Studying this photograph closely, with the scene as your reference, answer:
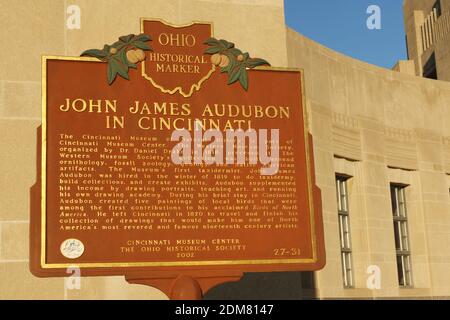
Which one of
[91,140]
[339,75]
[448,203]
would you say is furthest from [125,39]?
[448,203]

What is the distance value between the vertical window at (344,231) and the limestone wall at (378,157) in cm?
15

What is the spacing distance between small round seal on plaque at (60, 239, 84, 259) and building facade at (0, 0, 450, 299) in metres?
2.10

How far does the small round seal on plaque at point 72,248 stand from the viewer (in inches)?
372

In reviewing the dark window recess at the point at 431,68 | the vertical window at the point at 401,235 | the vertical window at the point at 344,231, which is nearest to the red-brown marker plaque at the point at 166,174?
the vertical window at the point at 344,231

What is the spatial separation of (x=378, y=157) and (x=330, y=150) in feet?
6.59

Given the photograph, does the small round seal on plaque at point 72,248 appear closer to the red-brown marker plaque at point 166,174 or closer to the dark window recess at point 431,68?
the red-brown marker plaque at point 166,174

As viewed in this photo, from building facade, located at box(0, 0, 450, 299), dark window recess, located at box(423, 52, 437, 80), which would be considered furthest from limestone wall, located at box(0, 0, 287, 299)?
dark window recess, located at box(423, 52, 437, 80)

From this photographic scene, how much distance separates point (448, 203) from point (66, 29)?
39.3 feet

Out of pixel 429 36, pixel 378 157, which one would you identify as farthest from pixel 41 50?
pixel 429 36

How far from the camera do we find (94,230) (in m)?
9.58

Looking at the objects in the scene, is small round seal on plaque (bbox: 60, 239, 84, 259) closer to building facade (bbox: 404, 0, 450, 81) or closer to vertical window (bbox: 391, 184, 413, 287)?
vertical window (bbox: 391, 184, 413, 287)

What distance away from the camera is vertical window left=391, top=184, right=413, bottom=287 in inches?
752

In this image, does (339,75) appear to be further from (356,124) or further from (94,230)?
(94,230)

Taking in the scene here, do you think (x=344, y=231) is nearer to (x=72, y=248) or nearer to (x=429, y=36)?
(x=72, y=248)
